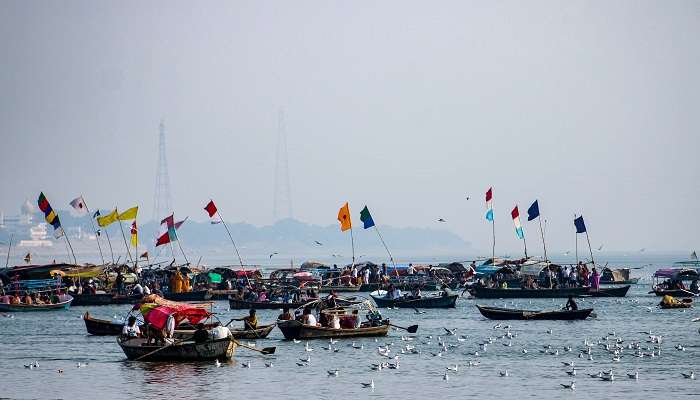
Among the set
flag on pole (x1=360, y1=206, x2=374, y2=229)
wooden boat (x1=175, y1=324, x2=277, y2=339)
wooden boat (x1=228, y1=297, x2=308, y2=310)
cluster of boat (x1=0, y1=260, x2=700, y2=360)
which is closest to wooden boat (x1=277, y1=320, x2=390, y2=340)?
cluster of boat (x1=0, y1=260, x2=700, y2=360)

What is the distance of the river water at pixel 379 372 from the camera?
35.7m

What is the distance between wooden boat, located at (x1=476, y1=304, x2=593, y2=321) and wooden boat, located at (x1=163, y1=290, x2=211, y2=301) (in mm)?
24259

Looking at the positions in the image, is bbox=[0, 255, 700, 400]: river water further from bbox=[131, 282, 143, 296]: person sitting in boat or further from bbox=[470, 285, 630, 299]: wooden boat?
bbox=[131, 282, 143, 296]: person sitting in boat

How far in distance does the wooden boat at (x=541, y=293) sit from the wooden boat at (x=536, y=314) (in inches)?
560

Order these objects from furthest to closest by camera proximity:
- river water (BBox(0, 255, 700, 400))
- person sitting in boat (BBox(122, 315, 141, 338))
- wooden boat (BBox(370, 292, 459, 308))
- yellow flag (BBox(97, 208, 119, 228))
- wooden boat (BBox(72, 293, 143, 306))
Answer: yellow flag (BBox(97, 208, 119, 228)), wooden boat (BBox(72, 293, 143, 306)), wooden boat (BBox(370, 292, 459, 308)), person sitting in boat (BBox(122, 315, 141, 338)), river water (BBox(0, 255, 700, 400))

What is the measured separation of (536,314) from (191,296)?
2759cm

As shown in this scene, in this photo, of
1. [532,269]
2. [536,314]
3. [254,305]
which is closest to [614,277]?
[532,269]

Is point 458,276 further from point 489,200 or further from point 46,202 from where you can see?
point 46,202

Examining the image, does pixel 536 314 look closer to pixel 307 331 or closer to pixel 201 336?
pixel 307 331

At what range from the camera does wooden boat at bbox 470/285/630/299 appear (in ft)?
238

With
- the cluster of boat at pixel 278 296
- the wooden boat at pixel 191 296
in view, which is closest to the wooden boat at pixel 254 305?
the cluster of boat at pixel 278 296

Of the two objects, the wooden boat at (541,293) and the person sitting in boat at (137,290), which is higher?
the person sitting in boat at (137,290)

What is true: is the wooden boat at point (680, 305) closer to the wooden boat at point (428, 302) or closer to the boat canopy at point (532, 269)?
the wooden boat at point (428, 302)

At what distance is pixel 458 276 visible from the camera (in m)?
91.1
